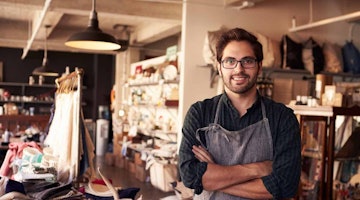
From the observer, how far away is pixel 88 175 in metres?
3.38

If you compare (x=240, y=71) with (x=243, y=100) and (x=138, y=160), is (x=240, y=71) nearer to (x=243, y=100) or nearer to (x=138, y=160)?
(x=243, y=100)

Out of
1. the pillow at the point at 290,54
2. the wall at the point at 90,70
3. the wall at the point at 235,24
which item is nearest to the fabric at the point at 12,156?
the wall at the point at 235,24

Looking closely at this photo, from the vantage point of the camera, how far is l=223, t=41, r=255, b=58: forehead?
1876 mm

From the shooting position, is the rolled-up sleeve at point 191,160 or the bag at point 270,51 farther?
the bag at point 270,51

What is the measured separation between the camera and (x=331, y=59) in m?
6.05

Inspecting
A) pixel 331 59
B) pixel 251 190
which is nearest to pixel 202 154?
pixel 251 190

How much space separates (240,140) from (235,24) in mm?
4440

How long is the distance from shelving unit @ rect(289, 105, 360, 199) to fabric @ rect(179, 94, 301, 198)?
6.67 feet

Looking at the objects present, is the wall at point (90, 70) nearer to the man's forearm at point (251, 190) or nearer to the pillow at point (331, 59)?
the pillow at point (331, 59)

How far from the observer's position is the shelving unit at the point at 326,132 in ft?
12.6

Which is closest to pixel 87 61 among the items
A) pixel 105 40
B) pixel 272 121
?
pixel 105 40

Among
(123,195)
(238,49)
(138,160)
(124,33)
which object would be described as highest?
(124,33)

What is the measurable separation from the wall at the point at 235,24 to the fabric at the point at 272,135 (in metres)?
3.87

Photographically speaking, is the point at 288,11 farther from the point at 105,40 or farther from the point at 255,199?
the point at 255,199
